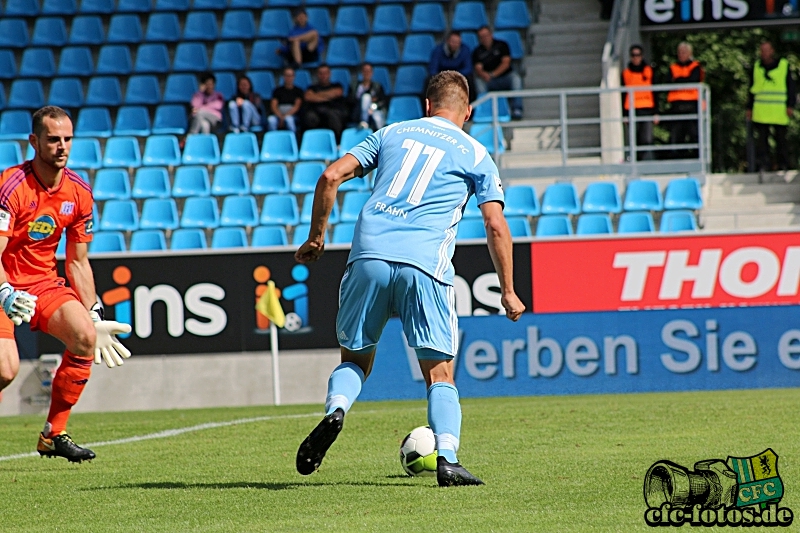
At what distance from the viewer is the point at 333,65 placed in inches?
838

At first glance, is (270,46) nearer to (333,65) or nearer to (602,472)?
(333,65)

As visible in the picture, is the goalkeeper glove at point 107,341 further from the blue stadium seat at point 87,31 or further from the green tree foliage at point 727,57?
the green tree foliage at point 727,57

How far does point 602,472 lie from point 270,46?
1647cm

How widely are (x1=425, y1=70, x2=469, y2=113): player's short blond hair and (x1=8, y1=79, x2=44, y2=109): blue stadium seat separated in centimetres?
1634

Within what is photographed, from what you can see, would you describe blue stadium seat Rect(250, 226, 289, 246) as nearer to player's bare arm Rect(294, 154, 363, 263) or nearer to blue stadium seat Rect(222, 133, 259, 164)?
blue stadium seat Rect(222, 133, 259, 164)

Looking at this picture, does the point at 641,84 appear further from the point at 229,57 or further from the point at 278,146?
the point at 229,57

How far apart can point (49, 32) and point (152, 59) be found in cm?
212

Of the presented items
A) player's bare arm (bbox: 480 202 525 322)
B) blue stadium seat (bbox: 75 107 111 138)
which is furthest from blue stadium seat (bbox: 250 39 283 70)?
player's bare arm (bbox: 480 202 525 322)

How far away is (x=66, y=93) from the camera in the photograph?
2136 centimetres

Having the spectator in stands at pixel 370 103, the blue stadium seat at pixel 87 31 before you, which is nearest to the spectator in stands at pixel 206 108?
the spectator in stands at pixel 370 103

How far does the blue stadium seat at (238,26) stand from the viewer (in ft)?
72.4

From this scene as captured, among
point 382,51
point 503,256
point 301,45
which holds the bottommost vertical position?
point 503,256

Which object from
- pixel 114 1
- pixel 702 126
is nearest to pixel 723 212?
pixel 702 126
